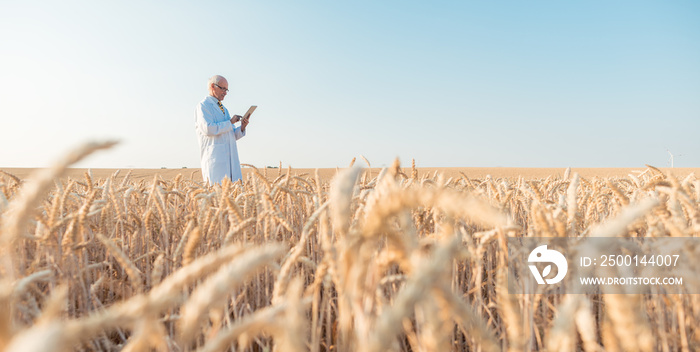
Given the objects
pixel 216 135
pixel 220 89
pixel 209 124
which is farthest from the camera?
pixel 220 89

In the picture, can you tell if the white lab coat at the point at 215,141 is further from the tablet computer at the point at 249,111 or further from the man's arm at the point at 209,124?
the tablet computer at the point at 249,111

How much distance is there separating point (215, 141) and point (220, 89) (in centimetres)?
69

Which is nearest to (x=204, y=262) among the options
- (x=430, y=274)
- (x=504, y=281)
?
(x=430, y=274)

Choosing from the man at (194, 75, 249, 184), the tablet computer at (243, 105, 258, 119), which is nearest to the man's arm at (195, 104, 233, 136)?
the man at (194, 75, 249, 184)

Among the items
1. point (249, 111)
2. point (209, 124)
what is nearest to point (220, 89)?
point (249, 111)

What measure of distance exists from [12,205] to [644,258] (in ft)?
6.79

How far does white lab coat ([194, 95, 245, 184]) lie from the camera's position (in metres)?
4.82

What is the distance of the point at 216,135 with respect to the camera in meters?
5.04

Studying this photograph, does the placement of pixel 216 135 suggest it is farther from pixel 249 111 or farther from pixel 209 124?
pixel 249 111

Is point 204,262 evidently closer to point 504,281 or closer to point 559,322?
point 559,322

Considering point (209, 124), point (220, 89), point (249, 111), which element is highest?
point (220, 89)

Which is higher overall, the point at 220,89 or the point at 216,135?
the point at 220,89

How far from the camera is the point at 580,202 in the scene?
6.82 ft

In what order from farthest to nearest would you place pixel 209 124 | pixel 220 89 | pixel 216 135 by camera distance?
pixel 220 89, pixel 216 135, pixel 209 124
